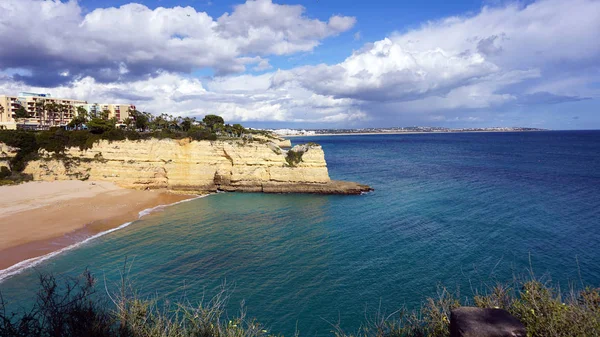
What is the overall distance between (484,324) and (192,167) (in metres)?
36.3

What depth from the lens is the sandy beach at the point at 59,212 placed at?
22094 millimetres

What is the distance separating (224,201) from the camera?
34.4 meters

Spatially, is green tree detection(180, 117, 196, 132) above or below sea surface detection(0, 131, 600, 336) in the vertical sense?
above

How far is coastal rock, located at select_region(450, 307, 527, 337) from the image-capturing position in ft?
18.3

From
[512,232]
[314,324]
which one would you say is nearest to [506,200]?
[512,232]

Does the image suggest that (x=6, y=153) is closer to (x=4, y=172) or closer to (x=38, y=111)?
(x=4, y=172)

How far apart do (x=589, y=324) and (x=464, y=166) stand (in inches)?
2176

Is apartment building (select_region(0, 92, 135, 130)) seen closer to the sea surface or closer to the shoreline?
the shoreline

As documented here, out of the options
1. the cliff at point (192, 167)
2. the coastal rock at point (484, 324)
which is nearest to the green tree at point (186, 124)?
the cliff at point (192, 167)

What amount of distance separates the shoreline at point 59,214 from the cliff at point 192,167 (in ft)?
5.86

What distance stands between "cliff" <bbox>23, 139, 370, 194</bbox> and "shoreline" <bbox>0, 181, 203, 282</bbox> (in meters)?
1.78

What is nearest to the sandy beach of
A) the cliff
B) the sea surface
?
the cliff

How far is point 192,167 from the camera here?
127 feet

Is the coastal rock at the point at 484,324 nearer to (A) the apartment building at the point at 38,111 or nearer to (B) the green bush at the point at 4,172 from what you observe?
(B) the green bush at the point at 4,172
